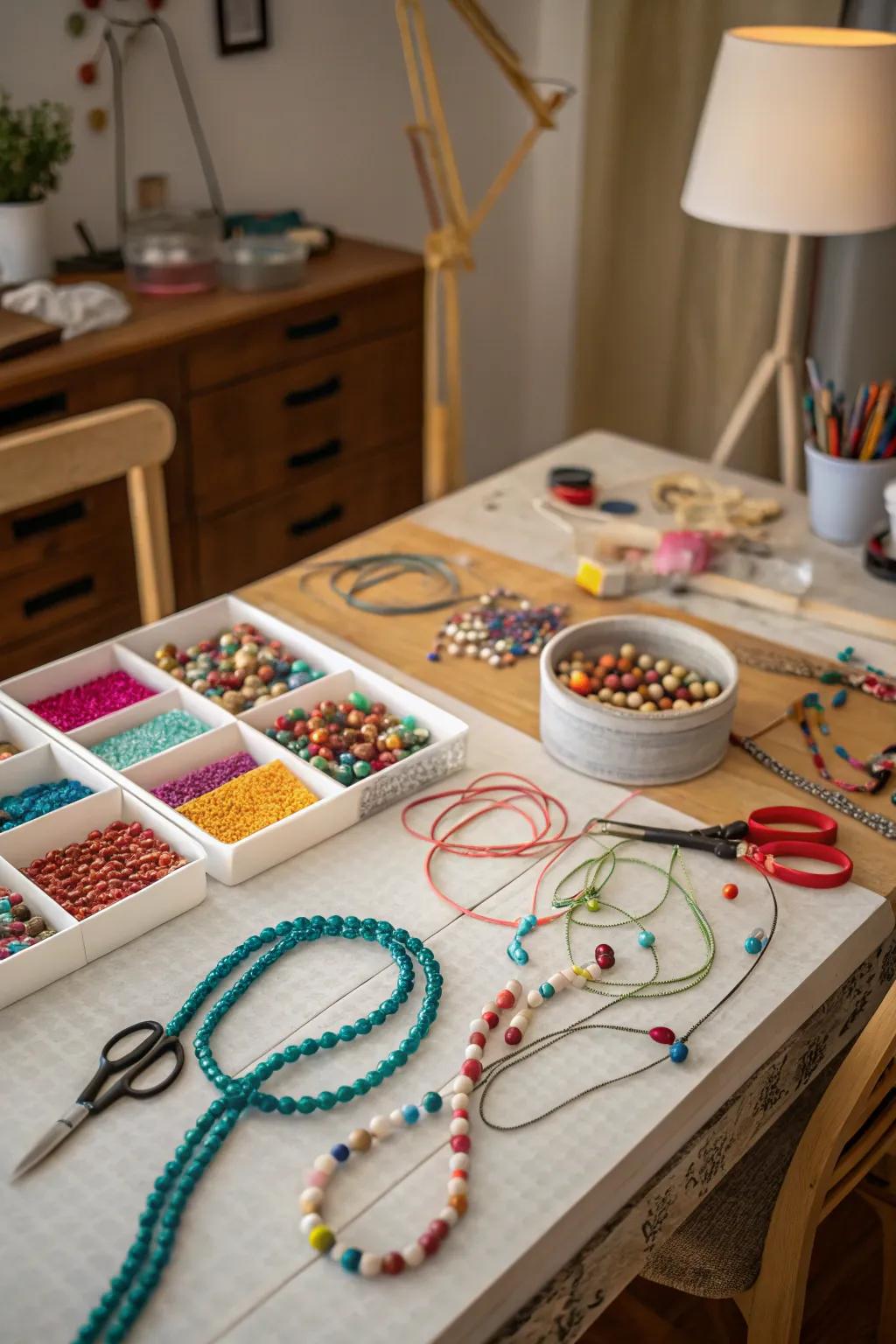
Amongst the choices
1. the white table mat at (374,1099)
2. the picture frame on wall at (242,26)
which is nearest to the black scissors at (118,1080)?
the white table mat at (374,1099)

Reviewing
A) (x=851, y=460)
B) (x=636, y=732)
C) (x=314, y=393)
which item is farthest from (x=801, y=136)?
(x=314, y=393)

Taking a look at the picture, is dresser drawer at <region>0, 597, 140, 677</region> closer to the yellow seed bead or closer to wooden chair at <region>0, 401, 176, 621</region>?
wooden chair at <region>0, 401, 176, 621</region>

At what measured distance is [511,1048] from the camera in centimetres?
114

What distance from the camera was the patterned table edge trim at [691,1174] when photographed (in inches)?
39.7

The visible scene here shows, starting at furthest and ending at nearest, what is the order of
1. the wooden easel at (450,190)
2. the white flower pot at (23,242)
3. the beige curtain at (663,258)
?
the beige curtain at (663,258), the white flower pot at (23,242), the wooden easel at (450,190)

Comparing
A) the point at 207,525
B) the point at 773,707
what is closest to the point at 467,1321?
the point at 773,707

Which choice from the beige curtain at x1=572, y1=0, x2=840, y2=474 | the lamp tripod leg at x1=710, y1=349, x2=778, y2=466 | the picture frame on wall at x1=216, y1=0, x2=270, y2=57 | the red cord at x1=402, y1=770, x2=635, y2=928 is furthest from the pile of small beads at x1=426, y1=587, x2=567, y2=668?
the beige curtain at x1=572, y1=0, x2=840, y2=474

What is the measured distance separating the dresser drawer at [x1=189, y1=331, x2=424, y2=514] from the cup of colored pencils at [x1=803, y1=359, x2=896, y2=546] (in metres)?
1.21

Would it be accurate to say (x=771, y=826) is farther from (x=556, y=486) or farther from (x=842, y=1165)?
(x=556, y=486)

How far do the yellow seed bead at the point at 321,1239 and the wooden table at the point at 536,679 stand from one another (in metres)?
0.63

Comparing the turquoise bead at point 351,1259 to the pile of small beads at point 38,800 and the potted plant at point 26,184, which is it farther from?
the potted plant at point 26,184

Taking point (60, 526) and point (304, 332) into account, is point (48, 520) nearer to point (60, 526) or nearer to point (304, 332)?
point (60, 526)

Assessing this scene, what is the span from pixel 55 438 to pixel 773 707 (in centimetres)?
97

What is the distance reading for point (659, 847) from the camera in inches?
54.1
